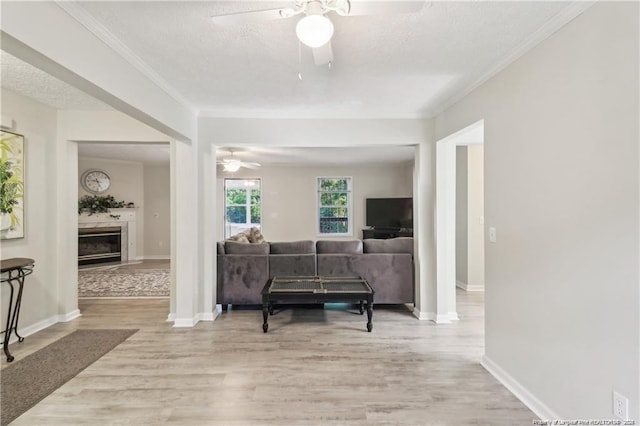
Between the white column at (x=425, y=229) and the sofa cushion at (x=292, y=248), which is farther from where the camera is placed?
the sofa cushion at (x=292, y=248)

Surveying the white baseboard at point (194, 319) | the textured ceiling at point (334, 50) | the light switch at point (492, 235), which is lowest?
the white baseboard at point (194, 319)

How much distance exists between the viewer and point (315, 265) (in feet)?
13.1

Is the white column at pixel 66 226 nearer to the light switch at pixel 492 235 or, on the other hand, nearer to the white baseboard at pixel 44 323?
the white baseboard at pixel 44 323

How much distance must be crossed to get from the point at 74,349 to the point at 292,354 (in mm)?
2137

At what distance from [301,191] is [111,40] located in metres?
6.12

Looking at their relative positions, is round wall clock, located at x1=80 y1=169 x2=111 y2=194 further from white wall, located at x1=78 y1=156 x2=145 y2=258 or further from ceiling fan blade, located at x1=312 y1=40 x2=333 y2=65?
ceiling fan blade, located at x1=312 y1=40 x2=333 y2=65

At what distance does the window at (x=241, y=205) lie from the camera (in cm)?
805

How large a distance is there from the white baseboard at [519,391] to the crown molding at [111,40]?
3.74m

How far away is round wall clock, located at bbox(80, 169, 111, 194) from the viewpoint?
7.00m

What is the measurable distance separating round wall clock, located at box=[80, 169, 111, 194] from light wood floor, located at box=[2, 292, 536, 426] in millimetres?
4810

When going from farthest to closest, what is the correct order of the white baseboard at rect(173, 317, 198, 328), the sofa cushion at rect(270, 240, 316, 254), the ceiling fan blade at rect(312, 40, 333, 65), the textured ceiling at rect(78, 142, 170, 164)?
1. the textured ceiling at rect(78, 142, 170, 164)
2. the sofa cushion at rect(270, 240, 316, 254)
3. the white baseboard at rect(173, 317, 198, 328)
4. the ceiling fan blade at rect(312, 40, 333, 65)

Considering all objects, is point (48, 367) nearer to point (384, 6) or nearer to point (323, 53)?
point (323, 53)

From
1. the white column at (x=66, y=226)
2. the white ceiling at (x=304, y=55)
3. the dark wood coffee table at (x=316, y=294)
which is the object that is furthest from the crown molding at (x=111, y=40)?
the dark wood coffee table at (x=316, y=294)

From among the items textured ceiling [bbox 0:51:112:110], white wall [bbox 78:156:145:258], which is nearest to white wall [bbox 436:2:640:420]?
textured ceiling [bbox 0:51:112:110]
